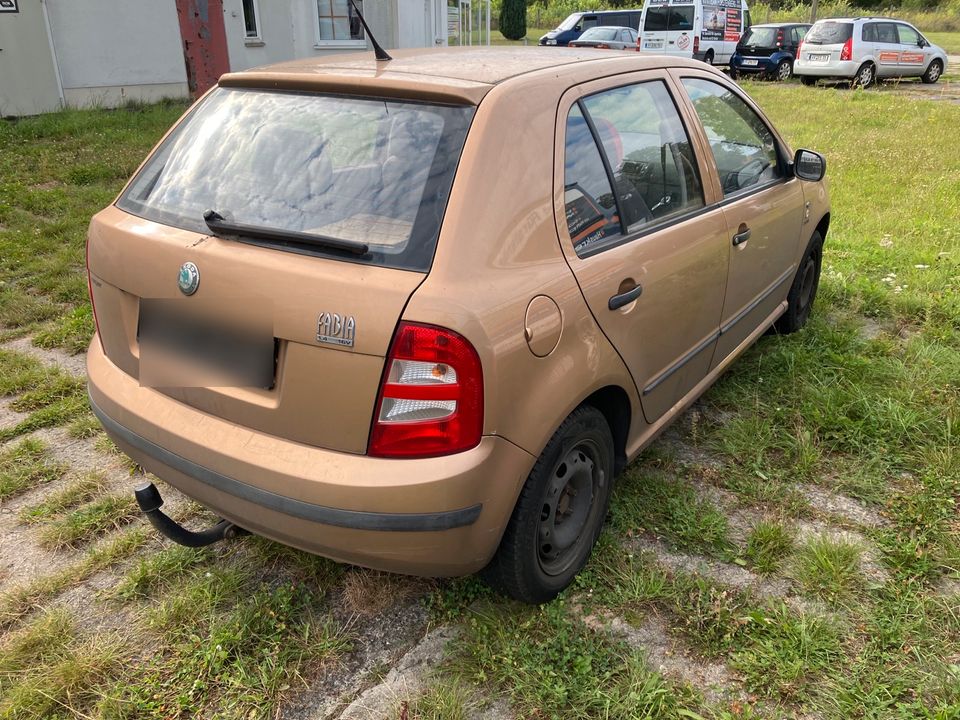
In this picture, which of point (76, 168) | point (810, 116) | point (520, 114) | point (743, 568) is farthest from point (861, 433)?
point (810, 116)

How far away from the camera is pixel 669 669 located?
2.30 meters

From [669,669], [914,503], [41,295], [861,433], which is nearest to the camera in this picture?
[669,669]

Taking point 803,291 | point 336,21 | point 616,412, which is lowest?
point 803,291

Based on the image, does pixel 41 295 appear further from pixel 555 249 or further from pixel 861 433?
pixel 861 433

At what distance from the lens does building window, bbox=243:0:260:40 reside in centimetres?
1496

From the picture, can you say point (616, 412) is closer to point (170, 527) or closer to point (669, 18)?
point (170, 527)

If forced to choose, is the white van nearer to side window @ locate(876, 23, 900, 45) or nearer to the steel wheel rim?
side window @ locate(876, 23, 900, 45)

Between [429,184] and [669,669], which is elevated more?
[429,184]

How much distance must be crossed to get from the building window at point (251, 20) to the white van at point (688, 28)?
37.7ft

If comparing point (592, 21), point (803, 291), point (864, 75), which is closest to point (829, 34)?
point (864, 75)

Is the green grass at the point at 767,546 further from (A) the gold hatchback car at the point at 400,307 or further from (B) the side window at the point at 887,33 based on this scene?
(B) the side window at the point at 887,33

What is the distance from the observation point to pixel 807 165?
12.7ft

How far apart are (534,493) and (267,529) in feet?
2.58

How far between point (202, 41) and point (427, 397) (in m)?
14.7
